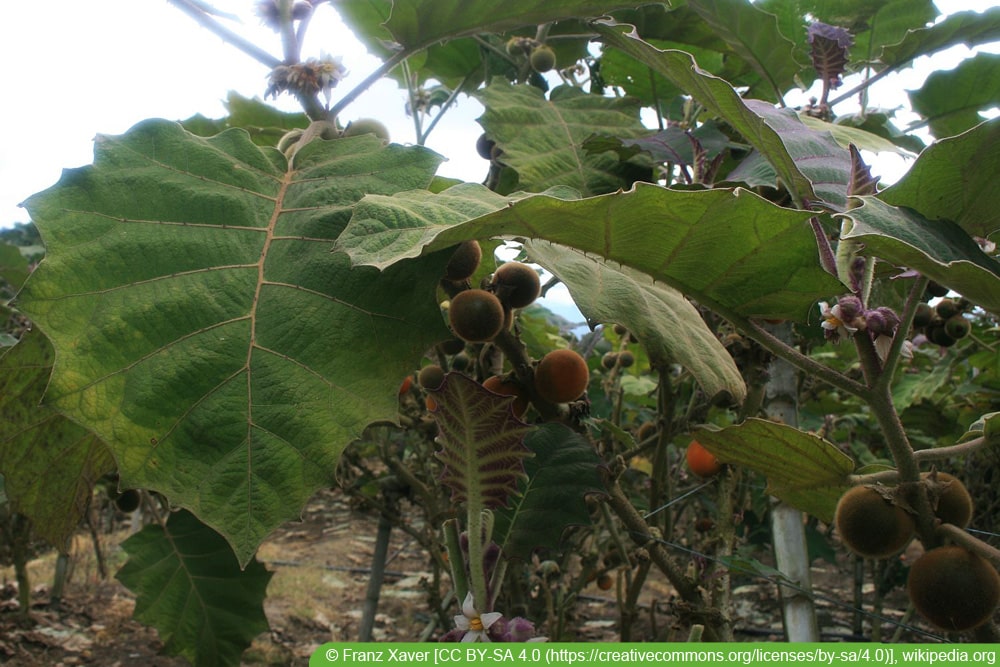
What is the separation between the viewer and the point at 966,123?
156 centimetres

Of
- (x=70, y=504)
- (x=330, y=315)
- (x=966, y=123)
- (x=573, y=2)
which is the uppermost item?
(x=966, y=123)

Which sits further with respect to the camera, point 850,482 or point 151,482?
point 850,482

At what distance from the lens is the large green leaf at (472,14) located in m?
1.09

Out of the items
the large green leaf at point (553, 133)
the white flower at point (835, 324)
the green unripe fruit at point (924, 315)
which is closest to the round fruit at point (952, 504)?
the white flower at point (835, 324)

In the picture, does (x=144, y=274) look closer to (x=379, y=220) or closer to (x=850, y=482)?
(x=379, y=220)

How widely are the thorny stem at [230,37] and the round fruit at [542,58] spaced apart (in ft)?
2.13

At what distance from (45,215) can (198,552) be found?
105cm

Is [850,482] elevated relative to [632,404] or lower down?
lower down

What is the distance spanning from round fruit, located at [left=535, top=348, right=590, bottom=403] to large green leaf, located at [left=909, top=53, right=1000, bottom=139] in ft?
3.43

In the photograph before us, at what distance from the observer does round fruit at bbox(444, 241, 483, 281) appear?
34.0 inches

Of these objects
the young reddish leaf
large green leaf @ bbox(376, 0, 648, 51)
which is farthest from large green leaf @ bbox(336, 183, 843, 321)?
large green leaf @ bbox(376, 0, 648, 51)

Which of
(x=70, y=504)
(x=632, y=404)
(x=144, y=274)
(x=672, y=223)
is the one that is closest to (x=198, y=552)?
(x=70, y=504)

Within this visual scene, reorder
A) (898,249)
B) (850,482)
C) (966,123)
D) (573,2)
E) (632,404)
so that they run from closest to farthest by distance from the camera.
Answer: (898,249)
(850,482)
(573,2)
(966,123)
(632,404)

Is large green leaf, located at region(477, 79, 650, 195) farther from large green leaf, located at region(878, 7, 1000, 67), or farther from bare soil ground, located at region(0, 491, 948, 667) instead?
bare soil ground, located at region(0, 491, 948, 667)
